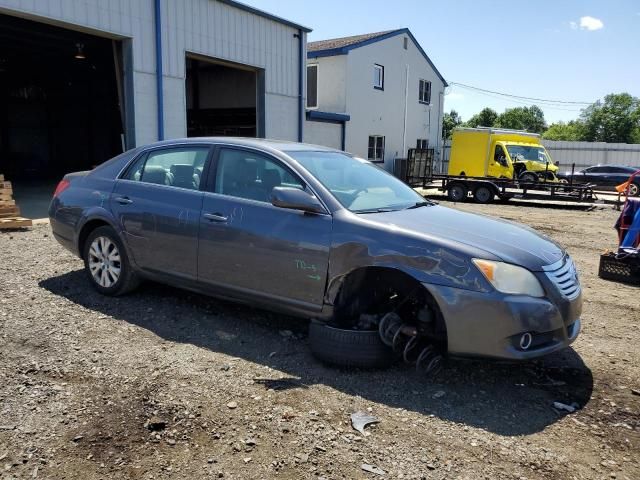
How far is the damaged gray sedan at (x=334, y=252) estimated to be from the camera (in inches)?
141

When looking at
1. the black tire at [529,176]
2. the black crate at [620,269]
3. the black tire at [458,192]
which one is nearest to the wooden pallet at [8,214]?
the black crate at [620,269]

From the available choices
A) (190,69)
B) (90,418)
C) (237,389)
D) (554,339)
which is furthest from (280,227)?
(190,69)

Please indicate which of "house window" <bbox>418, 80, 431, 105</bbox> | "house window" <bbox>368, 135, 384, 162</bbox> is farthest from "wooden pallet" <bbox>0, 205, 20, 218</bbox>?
"house window" <bbox>418, 80, 431, 105</bbox>

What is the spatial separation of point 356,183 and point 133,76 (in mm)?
9612

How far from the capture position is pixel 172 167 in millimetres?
5102

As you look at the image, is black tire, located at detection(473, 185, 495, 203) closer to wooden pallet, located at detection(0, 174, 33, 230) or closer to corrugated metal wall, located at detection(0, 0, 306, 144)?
corrugated metal wall, located at detection(0, 0, 306, 144)

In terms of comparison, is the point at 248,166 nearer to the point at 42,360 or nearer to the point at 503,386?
the point at 42,360

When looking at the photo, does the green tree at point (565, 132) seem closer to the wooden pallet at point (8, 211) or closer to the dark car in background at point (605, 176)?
the dark car in background at point (605, 176)

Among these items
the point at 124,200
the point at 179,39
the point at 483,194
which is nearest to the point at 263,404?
the point at 124,200

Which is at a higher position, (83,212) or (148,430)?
(83,212)

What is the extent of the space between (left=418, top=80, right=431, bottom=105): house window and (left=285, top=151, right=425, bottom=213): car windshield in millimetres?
26683

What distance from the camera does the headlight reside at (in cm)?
353

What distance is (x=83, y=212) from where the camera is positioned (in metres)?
5.55

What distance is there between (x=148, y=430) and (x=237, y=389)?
2.26 feet
